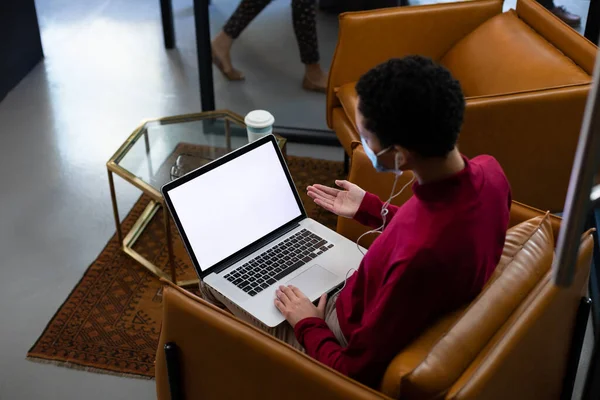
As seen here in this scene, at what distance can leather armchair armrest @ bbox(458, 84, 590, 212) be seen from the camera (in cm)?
229

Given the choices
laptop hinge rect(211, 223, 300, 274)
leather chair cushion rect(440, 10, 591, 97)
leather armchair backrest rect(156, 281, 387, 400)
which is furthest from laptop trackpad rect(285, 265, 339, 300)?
leather chair cushion rect(440, 10, 591, 97)

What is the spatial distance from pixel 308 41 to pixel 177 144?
3.41 ft

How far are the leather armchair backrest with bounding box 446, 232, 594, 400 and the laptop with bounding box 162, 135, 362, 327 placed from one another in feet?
1.67

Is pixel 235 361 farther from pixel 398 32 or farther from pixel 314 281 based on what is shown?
pixel 398 32

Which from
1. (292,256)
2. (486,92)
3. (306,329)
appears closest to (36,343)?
(292,256)

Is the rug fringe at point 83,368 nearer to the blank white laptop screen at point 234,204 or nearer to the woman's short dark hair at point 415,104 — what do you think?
the blank white laptop screen at point 234,204

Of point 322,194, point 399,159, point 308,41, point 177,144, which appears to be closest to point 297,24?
point 308,41

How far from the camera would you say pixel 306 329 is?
158 centimetres

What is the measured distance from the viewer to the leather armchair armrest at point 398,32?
2756 millimetres

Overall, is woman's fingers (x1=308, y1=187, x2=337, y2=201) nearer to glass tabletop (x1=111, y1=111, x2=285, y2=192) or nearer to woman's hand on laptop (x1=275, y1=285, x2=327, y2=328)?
woman's hand on laptop (x1=275, y1=285, x2=327, y2=328)

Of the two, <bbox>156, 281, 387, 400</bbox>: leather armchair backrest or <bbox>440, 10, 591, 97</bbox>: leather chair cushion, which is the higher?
<bbox>440, 10, 591, 97</bbox>: leather chair cushion

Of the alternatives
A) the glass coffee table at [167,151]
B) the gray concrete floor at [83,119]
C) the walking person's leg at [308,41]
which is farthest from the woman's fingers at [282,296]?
the walking person's leg at [308,41]

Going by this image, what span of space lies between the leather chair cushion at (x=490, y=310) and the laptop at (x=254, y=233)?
1.50ft

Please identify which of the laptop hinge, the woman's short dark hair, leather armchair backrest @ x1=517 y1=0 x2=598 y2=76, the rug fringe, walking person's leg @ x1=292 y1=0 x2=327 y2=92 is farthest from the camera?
walking person's leg @ x1=292 y1=0 x2=327 y2=92
